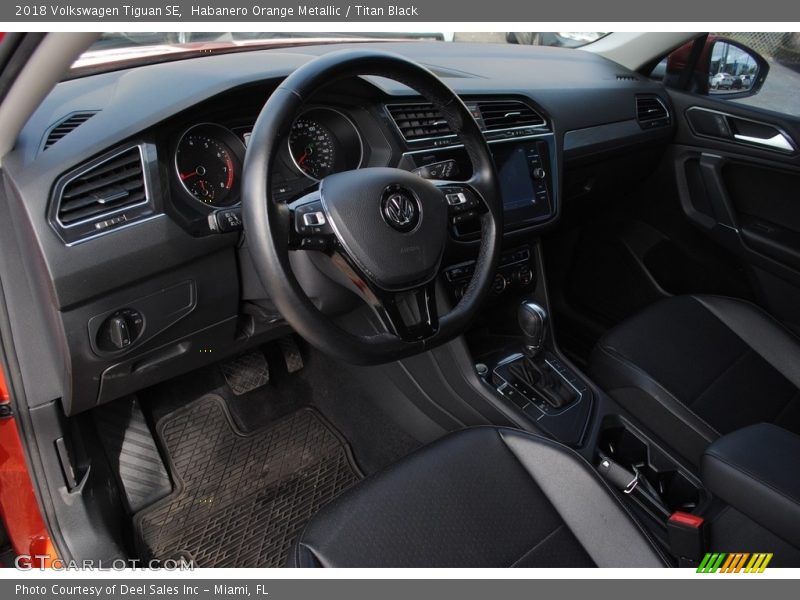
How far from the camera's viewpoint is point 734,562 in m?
1.39

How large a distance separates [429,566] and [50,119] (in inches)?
44.4

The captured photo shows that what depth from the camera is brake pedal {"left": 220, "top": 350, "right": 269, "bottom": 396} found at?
215 cm

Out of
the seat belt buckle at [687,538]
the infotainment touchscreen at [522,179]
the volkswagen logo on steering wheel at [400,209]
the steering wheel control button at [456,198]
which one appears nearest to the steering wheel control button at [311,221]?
the volkswagen logo on steering wheel at [400,209]

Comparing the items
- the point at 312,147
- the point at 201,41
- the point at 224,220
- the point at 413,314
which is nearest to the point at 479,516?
the point at 413,314

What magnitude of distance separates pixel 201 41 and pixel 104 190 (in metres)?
0.69

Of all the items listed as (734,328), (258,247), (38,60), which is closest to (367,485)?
→ (258,247)

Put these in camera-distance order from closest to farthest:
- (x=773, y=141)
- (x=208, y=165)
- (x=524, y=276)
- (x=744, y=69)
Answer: (x=208, y=165)
(x=524, y=276)
(x=773, y=141)
(x=744, y=69)

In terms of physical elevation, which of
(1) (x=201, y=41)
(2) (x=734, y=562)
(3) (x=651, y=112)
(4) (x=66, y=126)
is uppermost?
(1) (x=201, y=41)

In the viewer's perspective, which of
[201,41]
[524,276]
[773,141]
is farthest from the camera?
[773,141]

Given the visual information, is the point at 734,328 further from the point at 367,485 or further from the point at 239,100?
the point at 239,100

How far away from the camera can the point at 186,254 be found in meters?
1.45

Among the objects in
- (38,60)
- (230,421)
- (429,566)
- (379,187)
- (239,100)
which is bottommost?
(230,421)

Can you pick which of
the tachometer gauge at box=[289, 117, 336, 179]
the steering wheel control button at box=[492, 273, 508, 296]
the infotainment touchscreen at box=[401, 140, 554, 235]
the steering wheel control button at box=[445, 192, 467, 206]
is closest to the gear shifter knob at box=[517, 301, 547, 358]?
the steering wheel control button at box=[492, 273, 508, 296]

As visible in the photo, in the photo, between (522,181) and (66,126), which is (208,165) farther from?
(522,181)
